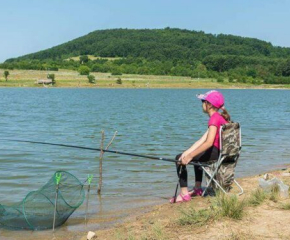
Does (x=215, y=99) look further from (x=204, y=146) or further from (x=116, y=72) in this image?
(x=116, y=72)

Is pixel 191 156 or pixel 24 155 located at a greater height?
pixel 191 156

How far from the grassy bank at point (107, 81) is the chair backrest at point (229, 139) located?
321 feet

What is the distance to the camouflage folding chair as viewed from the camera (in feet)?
24.0

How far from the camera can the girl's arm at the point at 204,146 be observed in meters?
7.26

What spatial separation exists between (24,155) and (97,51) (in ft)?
546

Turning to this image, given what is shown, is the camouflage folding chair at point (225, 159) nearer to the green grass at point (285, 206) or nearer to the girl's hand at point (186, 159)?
the girl's hand at point (186, 159)

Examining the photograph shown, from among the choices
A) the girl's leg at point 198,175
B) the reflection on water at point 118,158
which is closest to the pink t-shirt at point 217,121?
the girl's leg at point 198,175

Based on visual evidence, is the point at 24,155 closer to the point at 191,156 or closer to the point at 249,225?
the point at 191,156

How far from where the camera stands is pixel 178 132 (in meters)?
22.2

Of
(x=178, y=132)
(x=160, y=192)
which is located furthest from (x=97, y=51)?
(x=160, y=192)

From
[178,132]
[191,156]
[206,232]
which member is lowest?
[178,132]

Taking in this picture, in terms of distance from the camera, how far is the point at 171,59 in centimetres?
17025

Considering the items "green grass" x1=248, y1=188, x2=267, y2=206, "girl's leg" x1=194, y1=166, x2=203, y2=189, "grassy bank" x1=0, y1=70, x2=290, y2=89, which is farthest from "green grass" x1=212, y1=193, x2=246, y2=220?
"grassy bank" x1=0, y1=70, x2=290, y2=89

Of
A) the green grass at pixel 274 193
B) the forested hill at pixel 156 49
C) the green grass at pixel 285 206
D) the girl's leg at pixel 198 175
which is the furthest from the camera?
the forested hill at pixel 156 49
